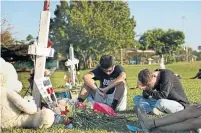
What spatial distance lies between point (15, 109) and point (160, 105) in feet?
7.80

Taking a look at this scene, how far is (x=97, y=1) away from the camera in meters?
54.2

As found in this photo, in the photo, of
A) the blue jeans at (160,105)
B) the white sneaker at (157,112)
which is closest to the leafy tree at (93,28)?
the blue jeans at (160,105)

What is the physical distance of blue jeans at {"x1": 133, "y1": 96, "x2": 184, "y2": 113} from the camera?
6164 millimetres

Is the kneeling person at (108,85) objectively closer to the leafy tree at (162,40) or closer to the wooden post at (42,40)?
the wooden post at (42,40)

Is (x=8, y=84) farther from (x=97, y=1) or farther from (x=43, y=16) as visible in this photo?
(x=97, y=1)

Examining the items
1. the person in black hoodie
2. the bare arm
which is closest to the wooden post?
the bare arm

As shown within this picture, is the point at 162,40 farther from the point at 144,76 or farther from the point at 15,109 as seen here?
the point at 15,109

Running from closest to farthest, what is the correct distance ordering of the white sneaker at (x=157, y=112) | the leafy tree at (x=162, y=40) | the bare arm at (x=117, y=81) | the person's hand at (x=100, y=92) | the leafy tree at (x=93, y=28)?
the white sneaker at (x=157, y=112), the bare arm at (x=117, y=81), the person's hand at (x=100, y=92), the leafy tree at (x=93, y=28), the leafy tree at (x=162, y=40)

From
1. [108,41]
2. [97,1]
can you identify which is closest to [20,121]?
[108,41]

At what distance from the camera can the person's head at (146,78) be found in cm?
604

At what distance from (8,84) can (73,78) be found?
9.69m

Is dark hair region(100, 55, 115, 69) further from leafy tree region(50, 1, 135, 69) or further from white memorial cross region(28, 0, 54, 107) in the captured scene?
leafy tree region(50, 1, 135, 69)

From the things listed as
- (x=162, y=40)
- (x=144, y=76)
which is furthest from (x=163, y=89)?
(x=162, y=40)

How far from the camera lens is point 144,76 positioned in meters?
6.03
